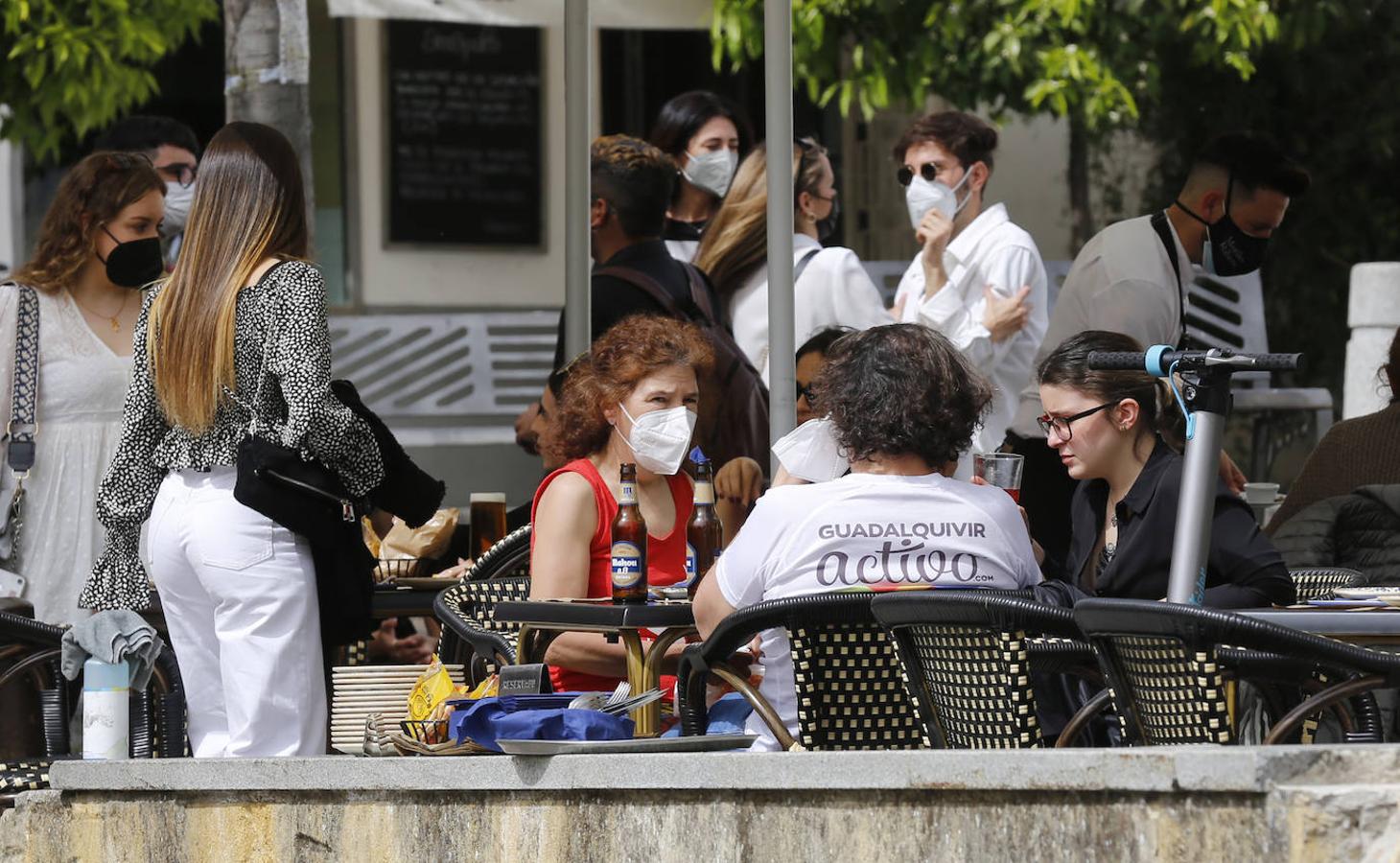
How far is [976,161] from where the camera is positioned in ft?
25.5

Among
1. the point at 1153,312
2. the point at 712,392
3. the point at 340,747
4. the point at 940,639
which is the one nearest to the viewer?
the point at 940,639

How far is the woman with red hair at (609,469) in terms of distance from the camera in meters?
5.06

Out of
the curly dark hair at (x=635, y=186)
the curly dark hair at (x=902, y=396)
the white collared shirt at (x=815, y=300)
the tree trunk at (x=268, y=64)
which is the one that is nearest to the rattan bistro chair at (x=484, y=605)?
the curly dark hair at (x=902, y=396)

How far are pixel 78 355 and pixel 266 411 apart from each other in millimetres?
1412

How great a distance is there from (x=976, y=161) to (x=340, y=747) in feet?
10.0

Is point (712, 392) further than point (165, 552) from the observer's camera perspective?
Yes

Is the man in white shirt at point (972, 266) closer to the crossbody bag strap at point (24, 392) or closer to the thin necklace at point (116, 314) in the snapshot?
the thin necklace at point (116, 314)

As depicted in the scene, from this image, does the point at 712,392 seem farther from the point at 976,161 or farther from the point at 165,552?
the point at 165,552

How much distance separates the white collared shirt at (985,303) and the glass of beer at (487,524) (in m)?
1.65

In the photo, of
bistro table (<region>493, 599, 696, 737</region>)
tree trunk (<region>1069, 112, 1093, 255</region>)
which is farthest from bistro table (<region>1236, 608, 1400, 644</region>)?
tree trunk (<region>1069, 112, 1093, 255</region>)

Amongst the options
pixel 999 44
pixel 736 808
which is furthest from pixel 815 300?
pixel 999 44

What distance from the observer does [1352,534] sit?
255 inches

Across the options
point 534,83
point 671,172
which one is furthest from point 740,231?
point 534,83

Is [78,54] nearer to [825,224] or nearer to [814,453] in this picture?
[825,224]
